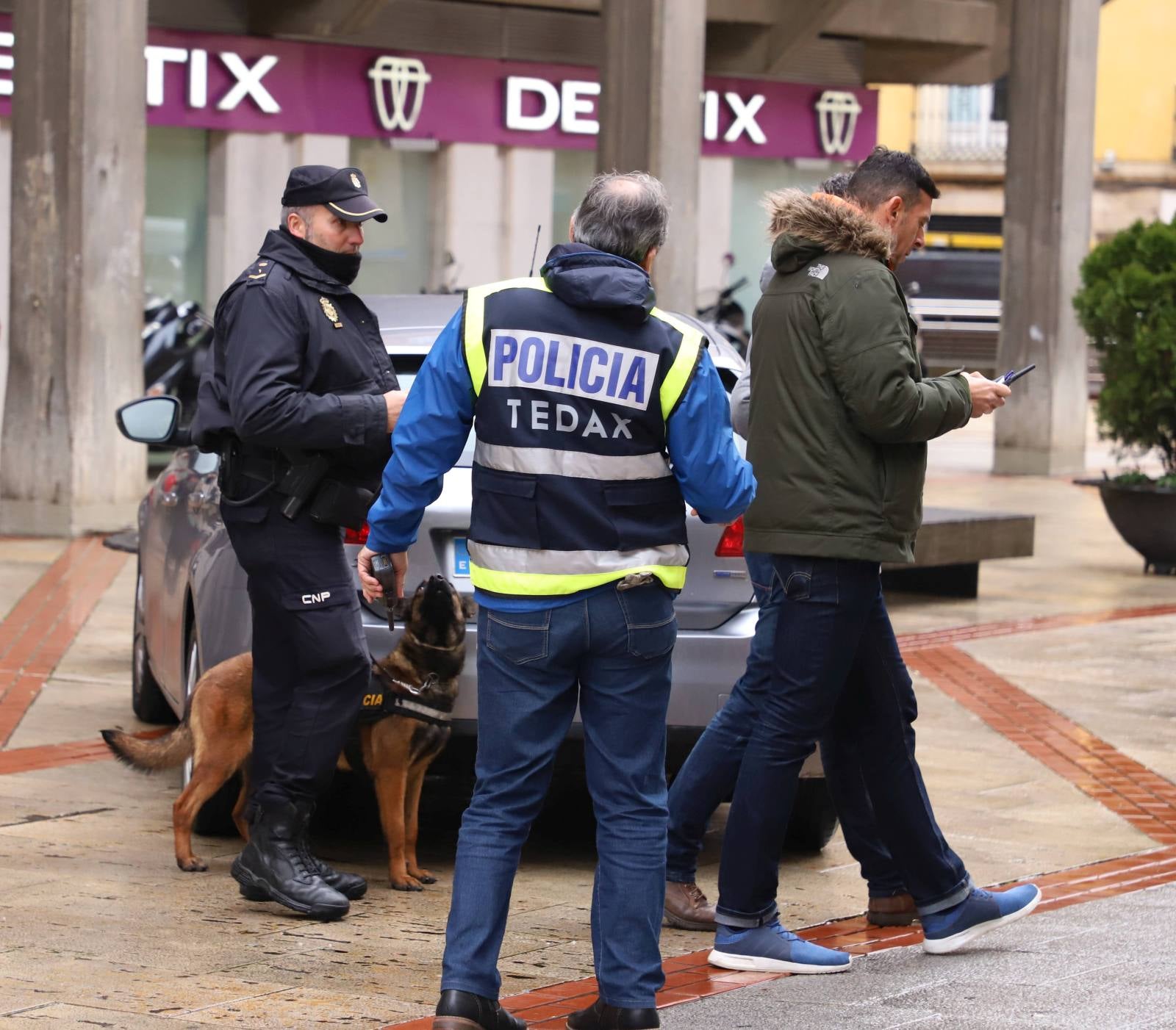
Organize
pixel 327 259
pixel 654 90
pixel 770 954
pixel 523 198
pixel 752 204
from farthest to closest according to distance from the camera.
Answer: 1. pixel 752 204
2. pixel 523 198
3. pixel 654 90
4. pixel 327 259
5. pixel 770 954

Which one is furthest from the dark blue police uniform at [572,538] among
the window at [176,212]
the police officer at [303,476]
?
the window at [176,212]

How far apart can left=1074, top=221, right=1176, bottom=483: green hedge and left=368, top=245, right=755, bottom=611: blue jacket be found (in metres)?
9.97

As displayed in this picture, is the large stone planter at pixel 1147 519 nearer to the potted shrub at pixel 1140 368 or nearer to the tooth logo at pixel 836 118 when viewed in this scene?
the potted shrub at pixel 1140 368

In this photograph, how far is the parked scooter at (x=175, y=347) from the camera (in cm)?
1778

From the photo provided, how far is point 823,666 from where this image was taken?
4.99m

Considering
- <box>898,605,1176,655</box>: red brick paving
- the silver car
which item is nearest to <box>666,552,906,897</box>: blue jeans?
the silver car

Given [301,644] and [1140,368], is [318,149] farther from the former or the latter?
[301,644]

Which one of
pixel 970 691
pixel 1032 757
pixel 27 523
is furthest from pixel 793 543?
pixel 27 523

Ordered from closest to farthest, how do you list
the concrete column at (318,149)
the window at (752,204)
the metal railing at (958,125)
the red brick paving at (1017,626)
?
the red brick paving at (1017,626) < the concrete column at (318,149) < the window at (752,204) < the metal railing at (958,125)

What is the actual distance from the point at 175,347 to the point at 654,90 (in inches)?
179

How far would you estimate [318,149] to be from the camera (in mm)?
19688

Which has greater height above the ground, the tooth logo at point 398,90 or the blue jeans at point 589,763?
the tooth logo at point 398,90

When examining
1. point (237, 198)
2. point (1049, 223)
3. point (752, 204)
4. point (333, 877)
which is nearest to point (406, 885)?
point (333, 877)

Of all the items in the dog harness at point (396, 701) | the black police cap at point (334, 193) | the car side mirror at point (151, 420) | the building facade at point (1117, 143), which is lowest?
the dog harness at point (396, 701)
